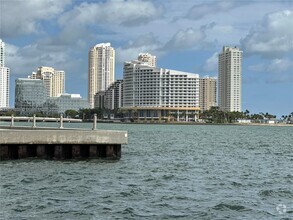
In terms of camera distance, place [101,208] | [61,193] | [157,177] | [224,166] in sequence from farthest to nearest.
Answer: [224,166]
[157,177]
[61,193]
[101,208]

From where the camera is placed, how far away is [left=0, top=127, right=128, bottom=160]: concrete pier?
99.6ft

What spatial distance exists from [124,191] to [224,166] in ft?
45.6

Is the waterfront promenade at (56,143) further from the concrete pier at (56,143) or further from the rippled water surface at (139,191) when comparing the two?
the rippled water surface at (139,191)

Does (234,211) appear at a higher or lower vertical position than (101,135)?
lower

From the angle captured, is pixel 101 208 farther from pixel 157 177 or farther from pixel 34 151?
pixel 34 151

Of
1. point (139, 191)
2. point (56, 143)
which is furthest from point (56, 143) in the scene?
point (139, 191)

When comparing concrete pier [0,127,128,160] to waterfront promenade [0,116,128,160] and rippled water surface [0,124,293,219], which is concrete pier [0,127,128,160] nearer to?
waterfront promenade [0,116,128,160]

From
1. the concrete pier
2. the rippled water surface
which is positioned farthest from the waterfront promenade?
the rippled water surface

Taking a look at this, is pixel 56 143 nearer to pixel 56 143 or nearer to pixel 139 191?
pixel 56 143

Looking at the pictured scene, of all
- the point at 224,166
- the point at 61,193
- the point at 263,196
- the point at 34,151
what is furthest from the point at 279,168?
the point at 61,193

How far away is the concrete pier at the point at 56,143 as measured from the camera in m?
30.3

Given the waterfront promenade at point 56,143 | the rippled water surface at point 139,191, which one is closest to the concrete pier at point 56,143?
the waterfront promenade at point 56,143

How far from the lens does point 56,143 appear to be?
102ft

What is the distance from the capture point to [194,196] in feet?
69.6
